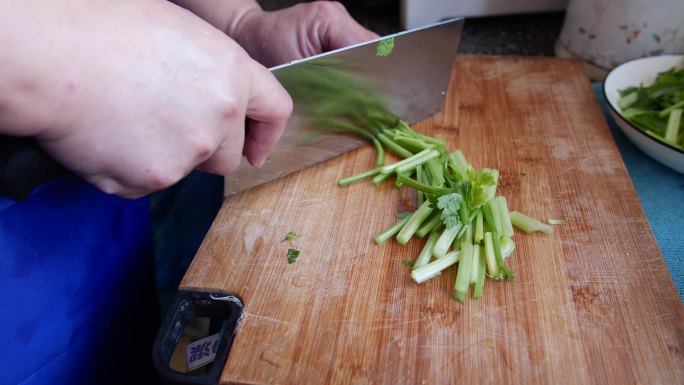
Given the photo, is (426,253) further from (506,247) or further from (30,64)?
(30,64)

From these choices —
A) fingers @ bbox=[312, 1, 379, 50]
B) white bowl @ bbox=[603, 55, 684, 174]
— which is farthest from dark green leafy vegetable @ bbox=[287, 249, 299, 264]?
white bowl @ bbox=[603, 55, 684, 174]

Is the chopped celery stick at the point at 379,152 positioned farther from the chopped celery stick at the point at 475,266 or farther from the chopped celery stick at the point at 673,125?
the chopped celery stick at the point at 673,125

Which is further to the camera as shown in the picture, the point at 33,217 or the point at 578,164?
the point at 578,164

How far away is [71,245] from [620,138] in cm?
133

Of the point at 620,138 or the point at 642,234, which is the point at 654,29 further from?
the point at 642,234

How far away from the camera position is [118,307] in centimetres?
109

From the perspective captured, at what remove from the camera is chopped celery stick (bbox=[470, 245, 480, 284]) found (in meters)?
0.90

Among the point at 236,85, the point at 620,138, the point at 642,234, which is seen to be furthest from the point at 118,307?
the point at 620,138

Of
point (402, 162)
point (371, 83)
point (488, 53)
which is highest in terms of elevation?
point (371, 83)

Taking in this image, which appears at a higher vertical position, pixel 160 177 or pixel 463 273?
pixel 160 177

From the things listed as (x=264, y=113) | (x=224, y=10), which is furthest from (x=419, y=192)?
(x=224, y=10)

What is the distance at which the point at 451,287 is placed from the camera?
0.91 meters

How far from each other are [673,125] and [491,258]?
693mm

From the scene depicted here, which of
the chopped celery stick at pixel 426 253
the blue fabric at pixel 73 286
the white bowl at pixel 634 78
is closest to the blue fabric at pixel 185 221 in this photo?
the blue fabric at pixel 73 286
